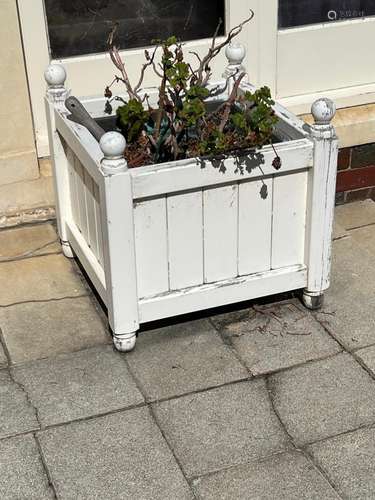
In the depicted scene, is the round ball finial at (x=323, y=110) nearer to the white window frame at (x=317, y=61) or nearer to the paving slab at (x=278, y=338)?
the paving slab at (x=278, y=338)

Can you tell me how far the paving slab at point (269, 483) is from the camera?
2.82 m

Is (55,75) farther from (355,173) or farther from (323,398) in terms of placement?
(355,173)

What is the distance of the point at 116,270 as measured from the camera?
10.9 feet

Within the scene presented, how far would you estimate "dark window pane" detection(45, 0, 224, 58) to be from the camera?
4215 mm

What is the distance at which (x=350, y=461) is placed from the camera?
295 centimetres

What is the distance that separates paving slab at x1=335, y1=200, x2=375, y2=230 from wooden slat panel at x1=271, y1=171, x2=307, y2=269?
0.96 meters

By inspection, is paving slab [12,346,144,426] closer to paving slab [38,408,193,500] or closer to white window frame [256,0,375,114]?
paving slab [38,408,193,500]

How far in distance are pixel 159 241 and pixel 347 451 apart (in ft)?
3.60

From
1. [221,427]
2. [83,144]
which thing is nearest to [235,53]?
[83,144]

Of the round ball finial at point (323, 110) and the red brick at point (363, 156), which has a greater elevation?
the round ball finial at point (323, 110)

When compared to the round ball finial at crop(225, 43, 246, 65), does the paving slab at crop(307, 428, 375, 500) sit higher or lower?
lower

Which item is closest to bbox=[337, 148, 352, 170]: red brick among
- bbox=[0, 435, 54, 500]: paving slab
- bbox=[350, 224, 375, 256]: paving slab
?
bbox=[350, 224, 375, 256]: paving slab

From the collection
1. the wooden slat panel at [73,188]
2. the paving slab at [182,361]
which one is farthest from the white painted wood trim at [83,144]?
the paving slab at [182,361]

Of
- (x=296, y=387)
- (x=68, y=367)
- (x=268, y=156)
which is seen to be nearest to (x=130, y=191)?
(x=268, y=156)
